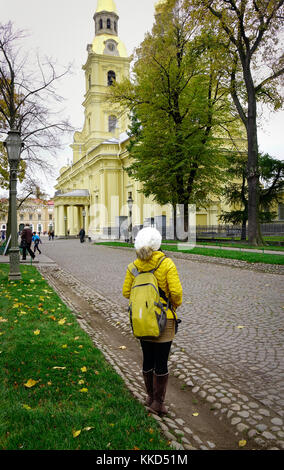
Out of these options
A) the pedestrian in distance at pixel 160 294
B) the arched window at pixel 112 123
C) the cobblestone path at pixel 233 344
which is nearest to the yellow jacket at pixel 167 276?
the pedestrian in distance at pixel 160 294

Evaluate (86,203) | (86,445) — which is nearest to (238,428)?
(86,445)

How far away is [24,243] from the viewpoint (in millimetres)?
18141

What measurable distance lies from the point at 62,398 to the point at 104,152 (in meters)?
49.6

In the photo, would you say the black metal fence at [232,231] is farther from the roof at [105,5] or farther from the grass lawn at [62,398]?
the roof at [105,5]

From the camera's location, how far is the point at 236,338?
19.3 feet

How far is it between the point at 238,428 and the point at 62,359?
2.35 meters

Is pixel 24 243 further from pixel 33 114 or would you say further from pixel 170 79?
pixel 170 79

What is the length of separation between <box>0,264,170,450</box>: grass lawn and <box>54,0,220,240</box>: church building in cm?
3717

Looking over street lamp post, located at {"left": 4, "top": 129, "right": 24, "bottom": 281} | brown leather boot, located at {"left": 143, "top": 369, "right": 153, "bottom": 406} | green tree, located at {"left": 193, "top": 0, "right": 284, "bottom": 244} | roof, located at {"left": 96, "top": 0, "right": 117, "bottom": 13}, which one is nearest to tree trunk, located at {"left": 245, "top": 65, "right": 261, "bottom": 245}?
green tree, located at {"left": 193, "top": 0, "right": 284, "bottom": 244}

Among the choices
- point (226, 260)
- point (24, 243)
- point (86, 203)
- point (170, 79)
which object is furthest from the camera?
point (86, 203)

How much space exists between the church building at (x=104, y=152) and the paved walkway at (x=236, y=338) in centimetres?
3244

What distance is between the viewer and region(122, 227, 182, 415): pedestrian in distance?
3.45m

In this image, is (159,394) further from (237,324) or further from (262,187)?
(262,187)

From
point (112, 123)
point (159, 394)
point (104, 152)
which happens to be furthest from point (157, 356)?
point (112, 123)
